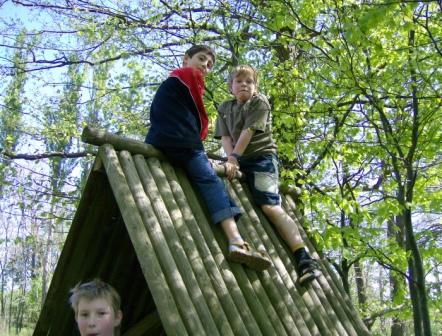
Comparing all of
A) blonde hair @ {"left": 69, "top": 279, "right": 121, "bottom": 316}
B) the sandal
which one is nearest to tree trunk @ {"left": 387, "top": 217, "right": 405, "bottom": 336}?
the sandal

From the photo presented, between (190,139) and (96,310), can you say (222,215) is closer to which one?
(190,139)

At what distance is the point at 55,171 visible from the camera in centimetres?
1060

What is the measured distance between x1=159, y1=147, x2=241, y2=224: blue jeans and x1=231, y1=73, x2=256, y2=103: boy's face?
3.53 ft

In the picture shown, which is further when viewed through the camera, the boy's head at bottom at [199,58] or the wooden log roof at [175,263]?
the boy's head at bottom at [199,58]

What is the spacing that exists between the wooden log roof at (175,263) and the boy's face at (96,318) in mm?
325

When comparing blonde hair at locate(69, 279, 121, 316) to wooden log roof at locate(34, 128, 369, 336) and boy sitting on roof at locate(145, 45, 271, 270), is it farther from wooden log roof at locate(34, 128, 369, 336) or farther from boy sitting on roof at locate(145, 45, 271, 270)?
boy sitting on roof at locate(145, 45, 271, 270)

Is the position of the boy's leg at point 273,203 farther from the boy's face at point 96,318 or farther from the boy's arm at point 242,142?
the boy's face at point 96,318

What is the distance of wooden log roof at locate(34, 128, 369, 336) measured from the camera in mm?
2877

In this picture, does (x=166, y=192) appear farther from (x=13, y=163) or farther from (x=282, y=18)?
(x=13, y=163)

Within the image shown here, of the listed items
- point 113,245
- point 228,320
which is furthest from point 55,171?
point 228,320

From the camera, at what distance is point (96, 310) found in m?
3.00

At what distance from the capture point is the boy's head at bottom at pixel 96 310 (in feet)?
9.65

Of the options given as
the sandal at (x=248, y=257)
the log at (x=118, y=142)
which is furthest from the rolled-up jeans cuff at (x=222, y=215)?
the log at (x=118, y=142)

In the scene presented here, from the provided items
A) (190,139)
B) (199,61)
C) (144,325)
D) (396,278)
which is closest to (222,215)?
(190,139)
